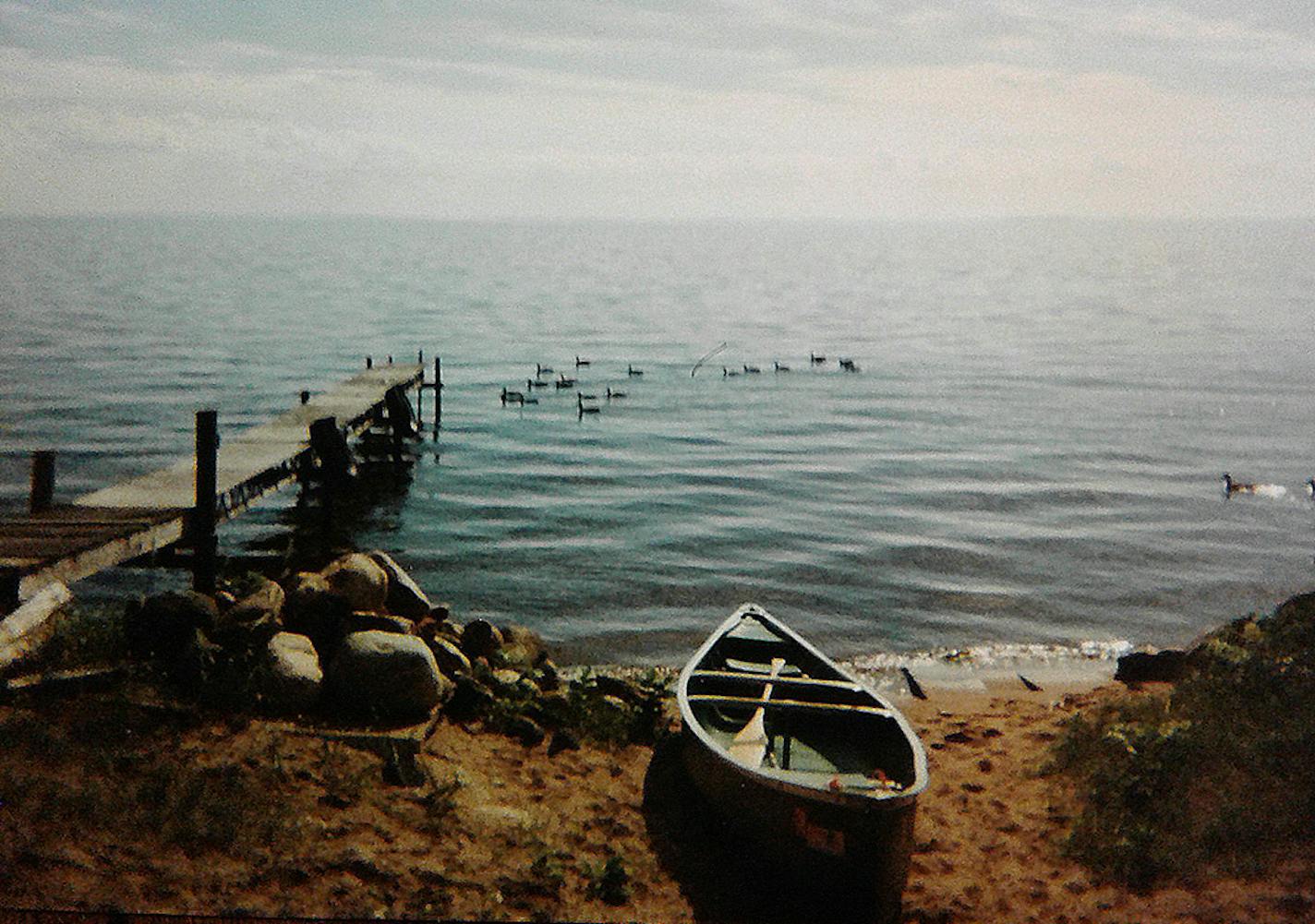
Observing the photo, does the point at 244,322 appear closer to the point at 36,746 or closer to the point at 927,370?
the point at 927,370

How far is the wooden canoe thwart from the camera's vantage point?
9.08 meters

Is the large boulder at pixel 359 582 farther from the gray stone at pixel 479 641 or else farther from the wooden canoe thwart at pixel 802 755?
the wooden canoe thwart at pixel 802 755

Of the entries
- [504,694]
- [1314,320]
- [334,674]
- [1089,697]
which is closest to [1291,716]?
[1089,697]

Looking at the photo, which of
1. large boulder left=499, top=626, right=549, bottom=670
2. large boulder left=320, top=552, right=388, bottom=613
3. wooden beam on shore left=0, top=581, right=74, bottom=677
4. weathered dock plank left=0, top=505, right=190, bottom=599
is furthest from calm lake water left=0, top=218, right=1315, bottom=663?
A: wooden beam on shore left=0, top=581, right=74, bottom=677

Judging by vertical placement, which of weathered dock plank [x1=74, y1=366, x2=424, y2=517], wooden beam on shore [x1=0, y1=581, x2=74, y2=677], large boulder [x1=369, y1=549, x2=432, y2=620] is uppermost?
weathered dock plank [x1=74, y1=366, x2=424, y2=517]

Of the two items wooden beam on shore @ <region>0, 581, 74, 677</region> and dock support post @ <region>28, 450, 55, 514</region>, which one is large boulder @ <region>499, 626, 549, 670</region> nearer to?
wooden beam on shore @ <region>0, 581, 74, 677</region>

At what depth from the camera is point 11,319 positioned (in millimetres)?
64375

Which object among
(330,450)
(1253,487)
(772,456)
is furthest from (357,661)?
(1253,487)

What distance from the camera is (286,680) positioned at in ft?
36.1

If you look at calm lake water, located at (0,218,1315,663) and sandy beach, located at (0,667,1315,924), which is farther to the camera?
calm lake water, located at (0,218,1315,663)

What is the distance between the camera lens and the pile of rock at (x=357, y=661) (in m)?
11.0

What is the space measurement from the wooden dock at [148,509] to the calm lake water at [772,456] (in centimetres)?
293

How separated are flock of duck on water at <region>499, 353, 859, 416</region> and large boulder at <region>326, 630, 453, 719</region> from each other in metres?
28.2

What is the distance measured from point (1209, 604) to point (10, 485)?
26.2 metres
